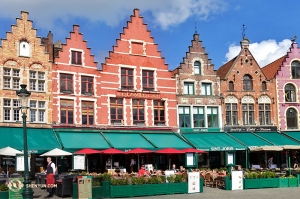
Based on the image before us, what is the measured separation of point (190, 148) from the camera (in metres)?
29.9

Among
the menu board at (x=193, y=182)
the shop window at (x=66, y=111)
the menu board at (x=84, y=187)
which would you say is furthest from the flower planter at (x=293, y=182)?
the shop window at (x=66, y=111)

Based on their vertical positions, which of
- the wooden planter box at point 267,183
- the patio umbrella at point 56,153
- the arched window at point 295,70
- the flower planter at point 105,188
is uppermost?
the arched window at point 295,70

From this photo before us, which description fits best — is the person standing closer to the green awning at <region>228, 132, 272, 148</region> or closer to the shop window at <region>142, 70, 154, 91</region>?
the shop window at <region>142, 70, 154, 91</region>

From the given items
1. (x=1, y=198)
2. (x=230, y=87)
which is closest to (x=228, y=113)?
(x=230, y=87)

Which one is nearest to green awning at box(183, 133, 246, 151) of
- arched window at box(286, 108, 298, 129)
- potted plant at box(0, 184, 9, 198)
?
arched window at box(286, 108, 298, 129)

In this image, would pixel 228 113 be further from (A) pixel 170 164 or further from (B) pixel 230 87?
(A) pixel 170 164

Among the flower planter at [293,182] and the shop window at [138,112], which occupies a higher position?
the shop window at [138,112]

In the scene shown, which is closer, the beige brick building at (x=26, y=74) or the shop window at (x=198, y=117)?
the beige brick building at (x=26, y=74)

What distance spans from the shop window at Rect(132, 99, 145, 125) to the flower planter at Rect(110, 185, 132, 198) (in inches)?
518

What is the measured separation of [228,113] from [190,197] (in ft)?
56.1

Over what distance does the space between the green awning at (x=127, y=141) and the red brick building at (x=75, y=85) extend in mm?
1724

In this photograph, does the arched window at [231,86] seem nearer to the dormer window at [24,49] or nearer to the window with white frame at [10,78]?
the dormer window at [24,49]

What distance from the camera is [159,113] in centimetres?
3309

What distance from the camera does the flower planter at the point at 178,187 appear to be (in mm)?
20250
